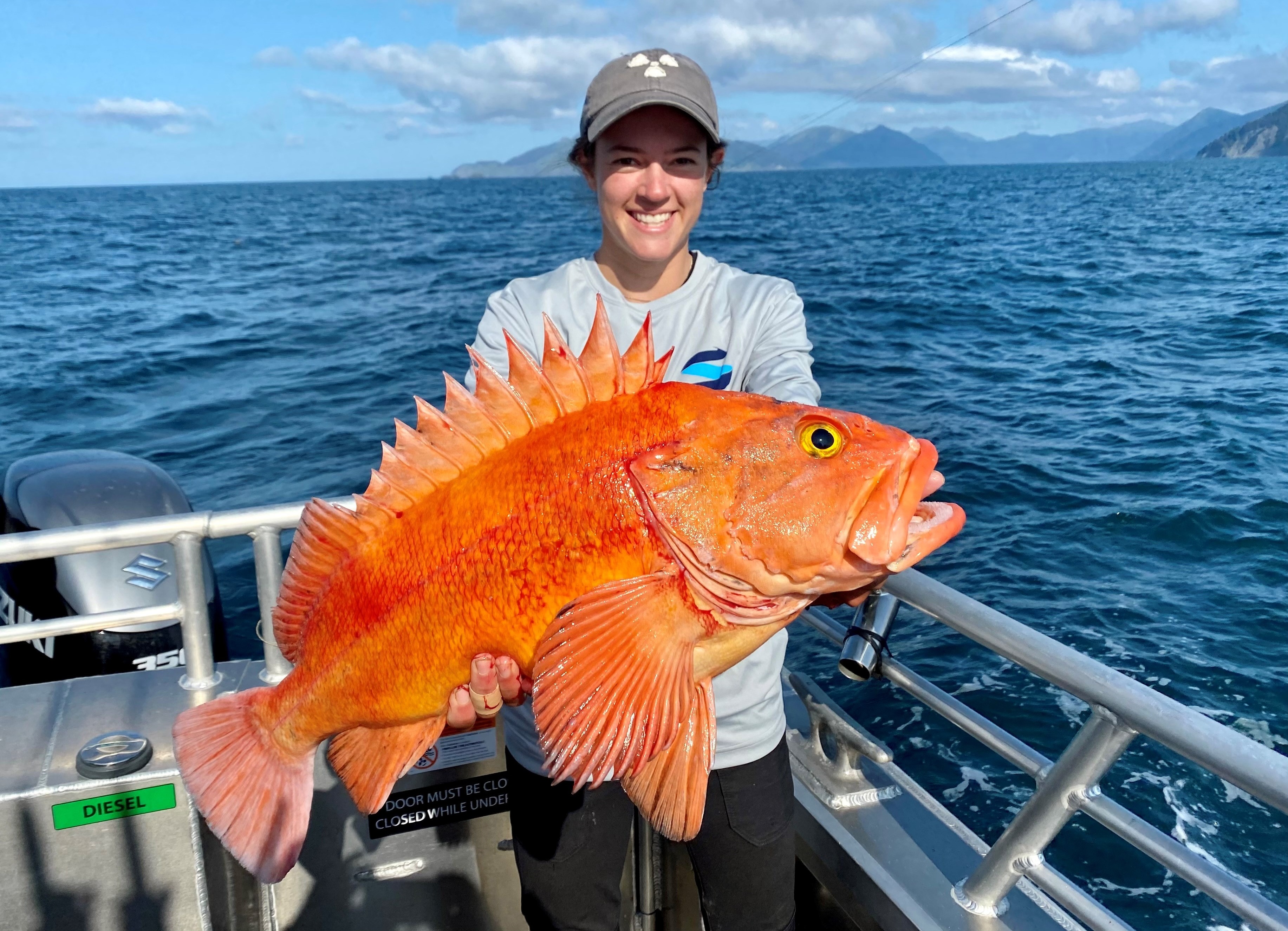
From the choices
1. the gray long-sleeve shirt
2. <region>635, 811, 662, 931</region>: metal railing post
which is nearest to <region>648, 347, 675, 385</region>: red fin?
the gray long-sleeve shirt

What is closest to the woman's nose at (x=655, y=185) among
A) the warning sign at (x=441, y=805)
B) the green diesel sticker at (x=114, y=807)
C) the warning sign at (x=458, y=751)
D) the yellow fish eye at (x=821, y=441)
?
the yellow fish eye at (x=821, y=441)

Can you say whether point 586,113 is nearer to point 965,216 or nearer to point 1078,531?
point 1078,531

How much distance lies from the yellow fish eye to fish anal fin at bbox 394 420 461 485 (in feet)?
2.50

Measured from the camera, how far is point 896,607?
8.96ft

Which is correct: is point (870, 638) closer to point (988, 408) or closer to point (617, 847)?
point (617, 847)

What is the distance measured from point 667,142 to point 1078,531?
24.5 ft

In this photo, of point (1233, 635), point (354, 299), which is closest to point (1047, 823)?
point (1233, 635)

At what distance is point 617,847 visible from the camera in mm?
2404

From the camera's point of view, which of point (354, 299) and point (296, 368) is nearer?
point (296, 368)

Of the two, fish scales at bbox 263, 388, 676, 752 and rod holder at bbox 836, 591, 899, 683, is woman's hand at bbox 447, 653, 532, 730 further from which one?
rod holder at bbox 836, 591, 899, 683

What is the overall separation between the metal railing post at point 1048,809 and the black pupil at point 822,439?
2.70 ft

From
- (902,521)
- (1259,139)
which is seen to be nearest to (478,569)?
(902,521)

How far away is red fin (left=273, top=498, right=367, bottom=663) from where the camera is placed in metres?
2.01

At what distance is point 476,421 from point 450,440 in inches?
2.9
